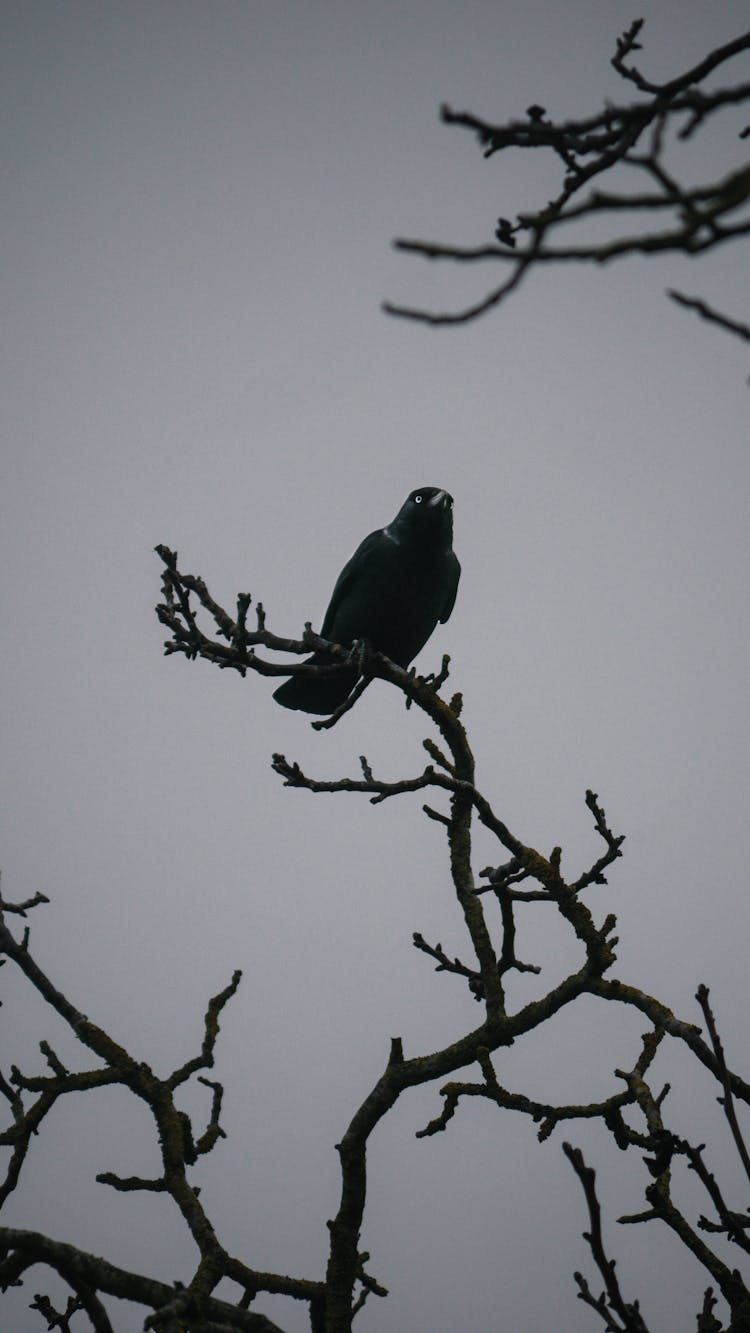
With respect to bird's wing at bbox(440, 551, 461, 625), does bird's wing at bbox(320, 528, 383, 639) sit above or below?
below

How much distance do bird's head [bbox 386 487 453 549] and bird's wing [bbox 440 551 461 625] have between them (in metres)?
0.20

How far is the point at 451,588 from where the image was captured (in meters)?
6.12

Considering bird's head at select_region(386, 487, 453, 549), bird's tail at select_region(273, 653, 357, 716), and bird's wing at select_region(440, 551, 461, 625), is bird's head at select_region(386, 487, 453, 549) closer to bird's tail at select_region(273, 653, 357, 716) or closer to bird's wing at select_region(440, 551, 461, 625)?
bird's wing at select_region(440, 551, 461, 625)

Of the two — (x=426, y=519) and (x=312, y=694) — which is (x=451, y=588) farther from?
(x=312, y=694)

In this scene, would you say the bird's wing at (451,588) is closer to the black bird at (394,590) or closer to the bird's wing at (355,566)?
the black bird at (394,590)

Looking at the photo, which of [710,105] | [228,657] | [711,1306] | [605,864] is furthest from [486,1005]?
[710,105]

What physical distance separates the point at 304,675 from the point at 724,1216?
2.54 m

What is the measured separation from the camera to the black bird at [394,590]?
525 centimetres

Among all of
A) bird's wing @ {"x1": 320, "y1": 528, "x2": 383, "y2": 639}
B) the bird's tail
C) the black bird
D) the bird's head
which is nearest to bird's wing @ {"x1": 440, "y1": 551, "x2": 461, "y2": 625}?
the black bird

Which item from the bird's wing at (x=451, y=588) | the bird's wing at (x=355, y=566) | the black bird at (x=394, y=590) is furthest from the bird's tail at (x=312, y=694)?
the bird's wing at (x=451, y=588)

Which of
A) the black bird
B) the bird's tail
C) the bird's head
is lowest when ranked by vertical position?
the bird's tail

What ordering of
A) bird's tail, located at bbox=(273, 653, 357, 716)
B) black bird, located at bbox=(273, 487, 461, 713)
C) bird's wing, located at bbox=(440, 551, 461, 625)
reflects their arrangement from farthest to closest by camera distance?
bird's wing, located at bbox=(440, 551, 461, 625) < bird's tail, located at bbox=(273, 653, 357, 716) < black bird, located at bbox=(273, 487, 461, 713)

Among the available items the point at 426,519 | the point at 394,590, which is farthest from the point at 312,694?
the point at 426,519

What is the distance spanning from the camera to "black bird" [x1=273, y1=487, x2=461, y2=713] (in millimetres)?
5254
